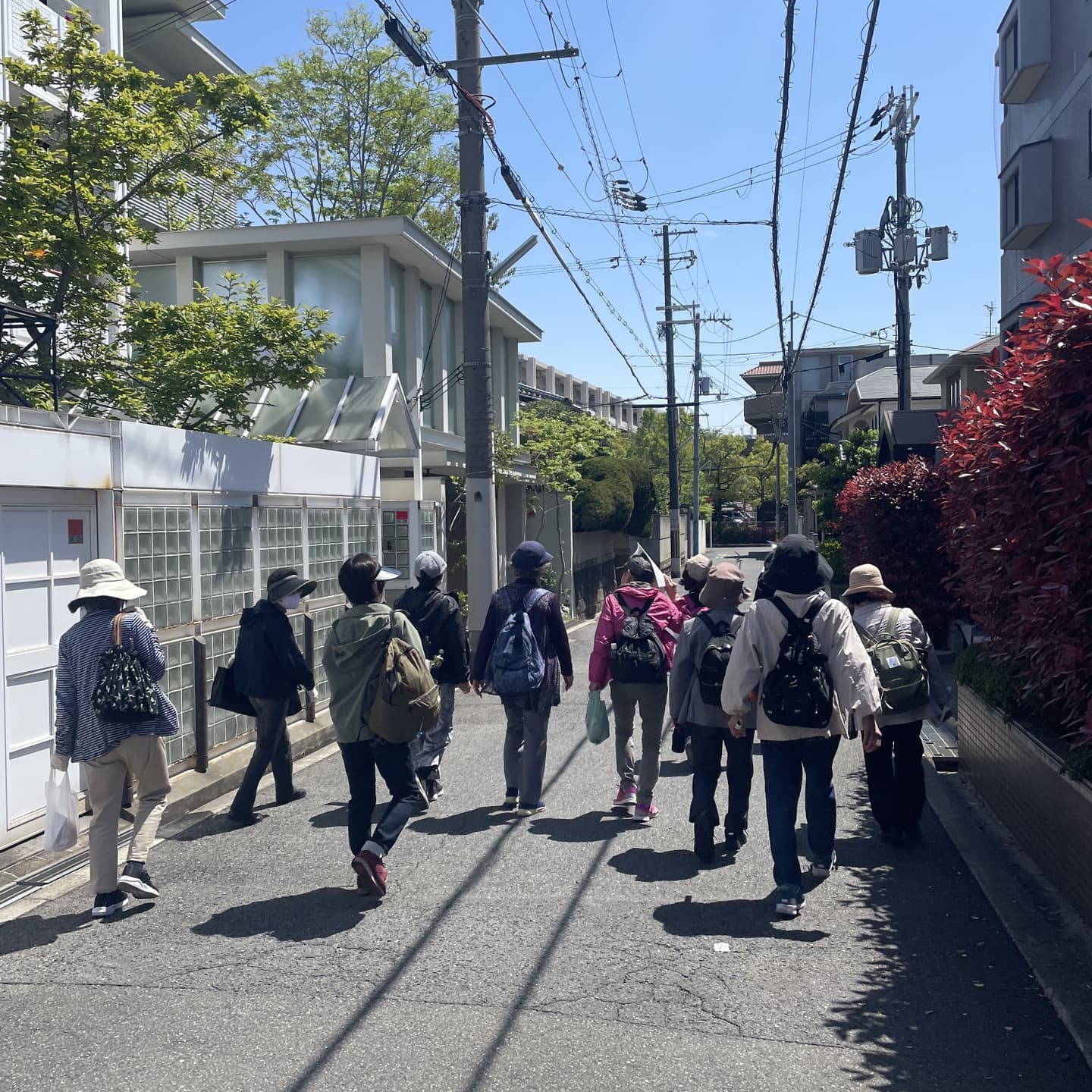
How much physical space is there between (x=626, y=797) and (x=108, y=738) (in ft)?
11.0

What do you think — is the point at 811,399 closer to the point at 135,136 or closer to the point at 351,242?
the point at 351,242

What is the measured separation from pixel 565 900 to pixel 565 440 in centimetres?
1849

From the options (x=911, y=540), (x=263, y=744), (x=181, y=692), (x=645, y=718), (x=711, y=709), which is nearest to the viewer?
(x=711, y=709)

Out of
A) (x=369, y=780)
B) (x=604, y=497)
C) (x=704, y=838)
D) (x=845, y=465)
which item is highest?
(x=845, y=465)

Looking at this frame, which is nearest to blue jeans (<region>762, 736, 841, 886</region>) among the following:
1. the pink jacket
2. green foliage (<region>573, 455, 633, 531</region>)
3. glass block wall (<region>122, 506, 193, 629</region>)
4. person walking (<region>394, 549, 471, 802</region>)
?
the pink jacket

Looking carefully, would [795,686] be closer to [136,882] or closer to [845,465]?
[136,882]

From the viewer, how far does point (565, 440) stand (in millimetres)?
23703

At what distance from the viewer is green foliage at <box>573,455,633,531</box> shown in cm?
2877

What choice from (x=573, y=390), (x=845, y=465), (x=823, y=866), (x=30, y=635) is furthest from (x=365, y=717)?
(x=573, y=390)

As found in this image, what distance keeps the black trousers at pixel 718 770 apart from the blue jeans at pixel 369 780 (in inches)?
63.8

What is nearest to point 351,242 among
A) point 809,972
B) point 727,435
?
point 809,972

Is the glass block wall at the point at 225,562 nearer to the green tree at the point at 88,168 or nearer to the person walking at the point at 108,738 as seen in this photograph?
the green tree at the point at 88,168

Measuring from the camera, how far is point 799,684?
5418 mm

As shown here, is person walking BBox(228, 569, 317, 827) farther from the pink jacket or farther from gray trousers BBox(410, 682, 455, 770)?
the pink jacket
